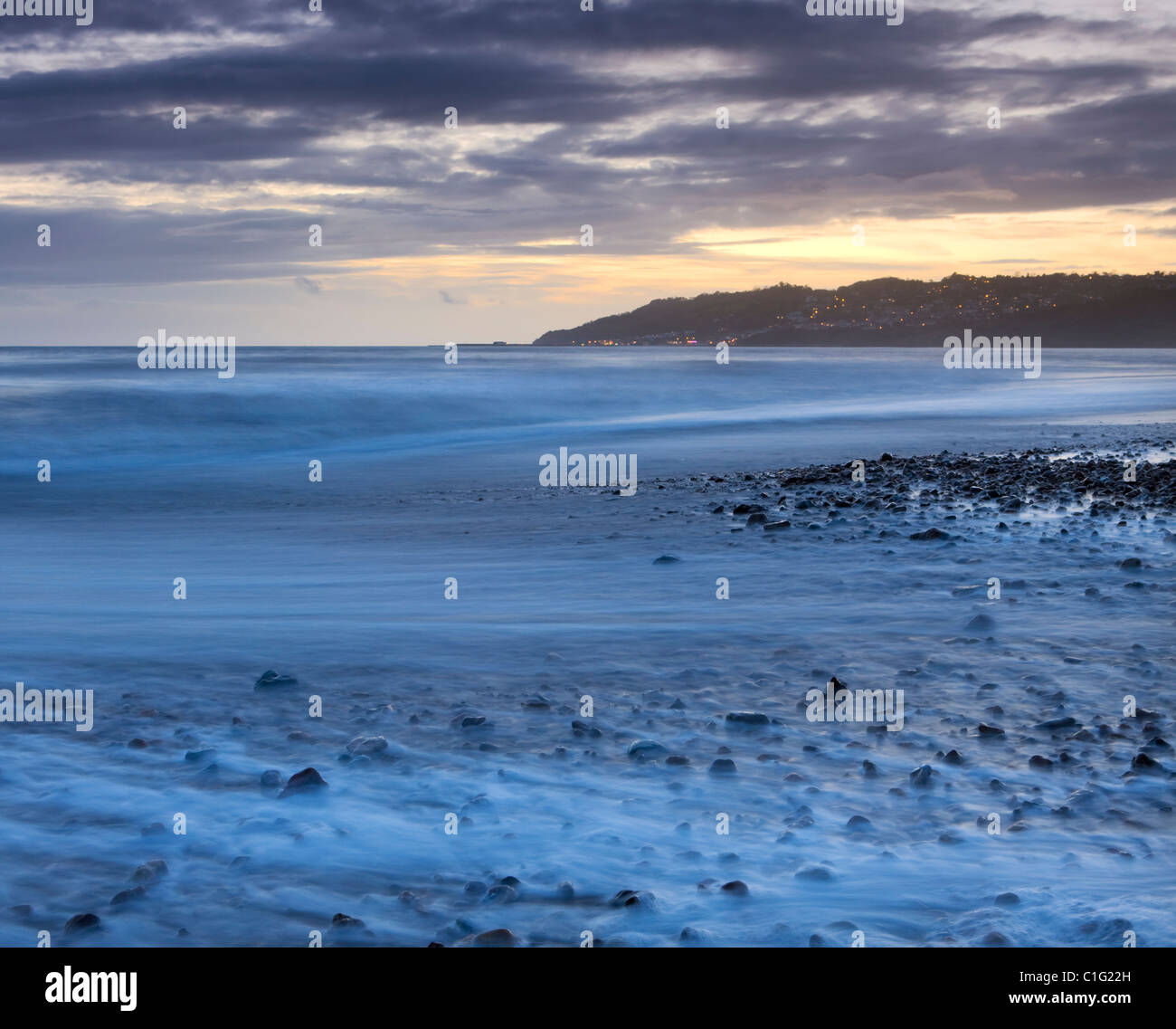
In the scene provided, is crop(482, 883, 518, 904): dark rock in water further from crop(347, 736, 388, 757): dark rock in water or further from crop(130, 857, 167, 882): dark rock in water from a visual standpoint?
crop(347, 736, 388, 757): dark rock in water

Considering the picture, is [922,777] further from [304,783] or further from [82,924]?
[82,924]

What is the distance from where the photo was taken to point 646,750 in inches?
183

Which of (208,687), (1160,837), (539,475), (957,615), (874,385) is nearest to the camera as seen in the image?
(1160,837)

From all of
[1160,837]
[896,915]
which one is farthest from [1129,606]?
[896,915]

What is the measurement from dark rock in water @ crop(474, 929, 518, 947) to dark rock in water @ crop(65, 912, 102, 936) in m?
1.14

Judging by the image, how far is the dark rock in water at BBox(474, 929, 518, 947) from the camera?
3080 millimetres

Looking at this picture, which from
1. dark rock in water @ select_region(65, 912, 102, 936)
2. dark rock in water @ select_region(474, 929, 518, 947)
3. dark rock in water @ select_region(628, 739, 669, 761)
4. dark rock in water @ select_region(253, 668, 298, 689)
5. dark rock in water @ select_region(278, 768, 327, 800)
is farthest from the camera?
dark rock in water @ select_region(253, 668, 298, 689)

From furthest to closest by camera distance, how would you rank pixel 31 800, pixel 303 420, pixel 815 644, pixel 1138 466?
pixel 303 420 < pixel 1138 466 < pixel 815 644 < pixel 31 800

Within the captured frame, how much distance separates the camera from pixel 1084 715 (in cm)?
501

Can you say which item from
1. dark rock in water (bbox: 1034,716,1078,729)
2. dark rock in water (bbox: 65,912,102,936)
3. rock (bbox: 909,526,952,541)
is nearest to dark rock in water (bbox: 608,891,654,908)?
dark rock in water (bbox: 65,912,102,936)

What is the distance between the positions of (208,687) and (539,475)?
483 inches

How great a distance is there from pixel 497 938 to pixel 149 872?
4.10 feet

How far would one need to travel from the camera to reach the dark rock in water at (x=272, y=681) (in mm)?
5734
